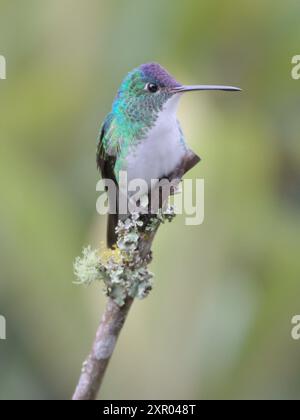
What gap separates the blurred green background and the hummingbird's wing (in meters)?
0.04

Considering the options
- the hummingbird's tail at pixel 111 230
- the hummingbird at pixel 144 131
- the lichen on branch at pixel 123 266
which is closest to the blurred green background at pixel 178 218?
the hummingbird's tail at pixel 111 230

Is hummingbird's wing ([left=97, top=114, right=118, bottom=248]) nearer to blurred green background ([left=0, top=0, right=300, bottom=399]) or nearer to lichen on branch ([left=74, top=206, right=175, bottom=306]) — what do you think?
blurred green background ([left=0, top=0, right=300, bottom=399])

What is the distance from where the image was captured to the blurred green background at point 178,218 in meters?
3.20

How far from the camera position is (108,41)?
412 cm

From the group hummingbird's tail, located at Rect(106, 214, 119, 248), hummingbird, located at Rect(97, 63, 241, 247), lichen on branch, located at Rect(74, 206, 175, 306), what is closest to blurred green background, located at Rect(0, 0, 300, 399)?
hummingbird's tail, located at Rect(106, 214, 119, 248)

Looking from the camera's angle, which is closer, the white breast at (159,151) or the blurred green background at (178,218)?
the white breast at (159,151)

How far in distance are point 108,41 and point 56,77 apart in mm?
309

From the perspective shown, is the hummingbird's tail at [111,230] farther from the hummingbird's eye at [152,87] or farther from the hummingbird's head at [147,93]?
the hummingbird's eye at [152,87]

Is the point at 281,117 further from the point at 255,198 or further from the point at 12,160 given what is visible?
the point at 12,160

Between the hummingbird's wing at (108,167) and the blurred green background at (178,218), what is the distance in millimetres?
44

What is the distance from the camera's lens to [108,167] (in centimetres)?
326

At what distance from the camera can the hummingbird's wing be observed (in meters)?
3.25
